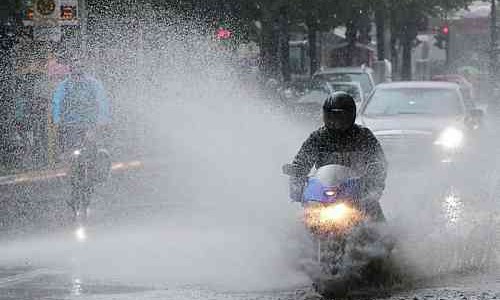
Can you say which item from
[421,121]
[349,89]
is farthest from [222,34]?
[421,121]

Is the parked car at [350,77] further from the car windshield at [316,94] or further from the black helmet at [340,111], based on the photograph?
the black helmet at [340,111]

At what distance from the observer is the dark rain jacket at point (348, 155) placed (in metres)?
9.59

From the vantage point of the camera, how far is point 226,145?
26.4 metres

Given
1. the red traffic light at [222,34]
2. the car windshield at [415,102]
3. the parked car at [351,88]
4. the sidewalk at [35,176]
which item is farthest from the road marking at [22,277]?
the red traffic light at [222,34]

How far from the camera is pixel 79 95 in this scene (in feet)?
50.9

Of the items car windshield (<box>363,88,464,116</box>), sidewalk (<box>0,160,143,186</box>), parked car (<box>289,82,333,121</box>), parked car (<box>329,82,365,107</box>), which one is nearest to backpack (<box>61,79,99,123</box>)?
sidewalk (<box>0,160,143,186</box>)

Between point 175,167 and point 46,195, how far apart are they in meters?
5.24

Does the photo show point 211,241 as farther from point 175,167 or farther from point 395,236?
point 175,167

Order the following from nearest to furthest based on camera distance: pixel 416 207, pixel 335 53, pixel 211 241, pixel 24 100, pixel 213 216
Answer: pixel 211 241
pixel 416 207
pixel 213 216
pixel 24 100
pixel 335 53

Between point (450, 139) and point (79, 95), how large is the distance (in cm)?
614

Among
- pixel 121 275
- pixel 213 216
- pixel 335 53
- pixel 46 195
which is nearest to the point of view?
pixel 121 275

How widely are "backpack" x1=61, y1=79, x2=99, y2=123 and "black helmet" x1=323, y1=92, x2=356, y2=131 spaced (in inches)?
242

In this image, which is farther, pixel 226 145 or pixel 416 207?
pixel 226 145

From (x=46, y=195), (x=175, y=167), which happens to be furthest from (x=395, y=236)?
(x=175, y=167)
